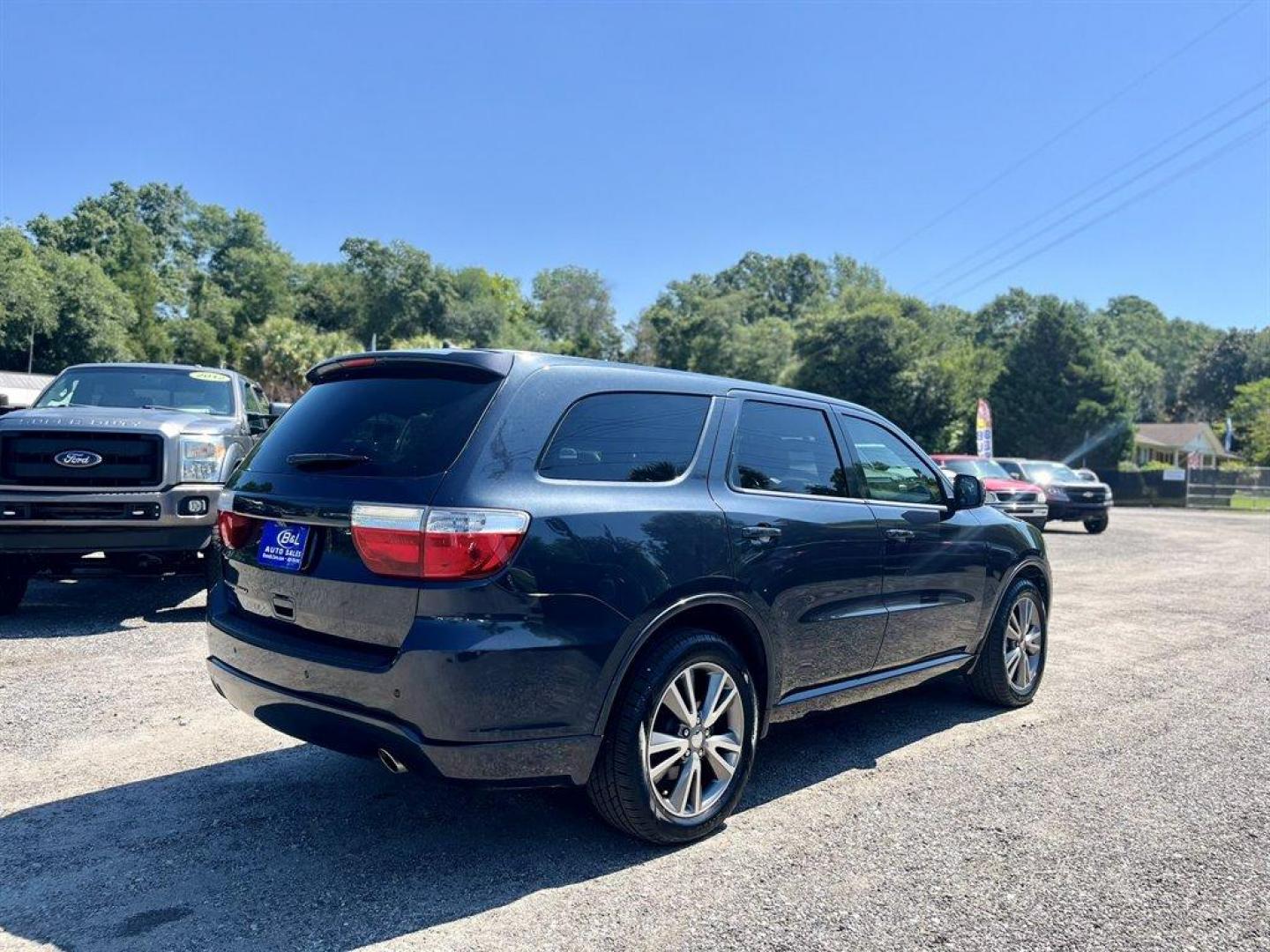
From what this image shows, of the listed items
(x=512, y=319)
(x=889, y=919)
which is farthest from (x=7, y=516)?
(x=512, y=319)

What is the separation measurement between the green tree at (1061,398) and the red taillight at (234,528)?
1799 inches

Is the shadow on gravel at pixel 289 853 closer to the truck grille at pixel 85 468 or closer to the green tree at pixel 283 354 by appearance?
the truck grille at pixel 85 468

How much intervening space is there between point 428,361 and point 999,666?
12.9 ft

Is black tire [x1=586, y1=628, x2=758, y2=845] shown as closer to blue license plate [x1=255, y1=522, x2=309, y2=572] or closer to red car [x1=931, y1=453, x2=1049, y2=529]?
blue license plate [x1=255, y1=522, x2=309, y2=572]

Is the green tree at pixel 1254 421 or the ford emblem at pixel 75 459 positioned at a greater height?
the green tree at pixel 1254 421

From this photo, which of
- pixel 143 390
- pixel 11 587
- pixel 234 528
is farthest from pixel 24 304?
pixel 234 528

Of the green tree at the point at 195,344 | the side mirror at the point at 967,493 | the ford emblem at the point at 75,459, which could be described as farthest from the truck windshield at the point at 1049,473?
the green tree at the point at 195,344

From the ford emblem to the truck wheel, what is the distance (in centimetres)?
118

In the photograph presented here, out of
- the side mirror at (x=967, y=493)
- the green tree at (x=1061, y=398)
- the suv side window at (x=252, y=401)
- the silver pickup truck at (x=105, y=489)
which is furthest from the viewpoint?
the green tree at (x=1061, y=398)

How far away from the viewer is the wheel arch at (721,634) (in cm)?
318

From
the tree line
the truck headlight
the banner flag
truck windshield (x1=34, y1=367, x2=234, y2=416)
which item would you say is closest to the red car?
the banner flag

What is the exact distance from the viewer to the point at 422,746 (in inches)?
113

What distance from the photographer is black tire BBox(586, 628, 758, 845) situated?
3207 mm

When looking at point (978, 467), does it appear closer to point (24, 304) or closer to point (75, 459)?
point (75, 459)
